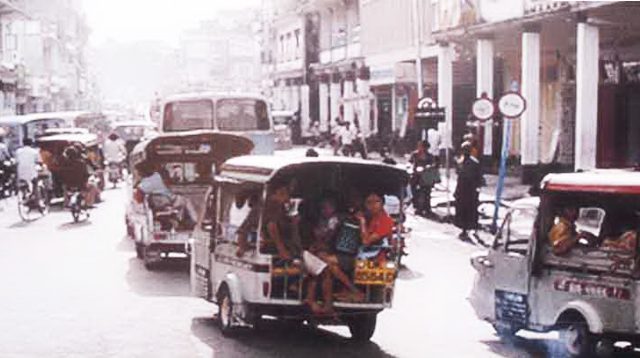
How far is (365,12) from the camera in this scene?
58.3m

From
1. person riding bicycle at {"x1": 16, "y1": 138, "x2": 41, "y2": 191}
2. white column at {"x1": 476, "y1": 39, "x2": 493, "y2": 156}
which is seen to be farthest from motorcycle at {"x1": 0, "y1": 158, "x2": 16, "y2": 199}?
white column at {"x1": 476, "y1": 39, "x2": 493, "y2": 156}

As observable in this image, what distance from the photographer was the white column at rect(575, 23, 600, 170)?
29438 millimetres

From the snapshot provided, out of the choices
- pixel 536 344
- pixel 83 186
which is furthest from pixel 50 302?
pixel 83 186

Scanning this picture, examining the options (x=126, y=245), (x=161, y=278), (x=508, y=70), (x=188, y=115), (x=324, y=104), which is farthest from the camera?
(x=324, y=104)

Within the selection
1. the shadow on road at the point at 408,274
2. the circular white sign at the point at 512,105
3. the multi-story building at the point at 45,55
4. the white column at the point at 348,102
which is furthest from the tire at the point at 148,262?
the multi-story building at the point at 45,55

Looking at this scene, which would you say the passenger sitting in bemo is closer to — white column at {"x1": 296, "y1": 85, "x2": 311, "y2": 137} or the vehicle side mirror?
the vehicle side mirror

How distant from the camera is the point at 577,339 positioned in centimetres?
1086

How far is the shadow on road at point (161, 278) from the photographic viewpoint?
15773mm

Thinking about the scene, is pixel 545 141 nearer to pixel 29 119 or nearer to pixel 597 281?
pixel 29 119

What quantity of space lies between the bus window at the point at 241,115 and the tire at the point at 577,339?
15.2 metres

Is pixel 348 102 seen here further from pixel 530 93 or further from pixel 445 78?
pixel 530 93

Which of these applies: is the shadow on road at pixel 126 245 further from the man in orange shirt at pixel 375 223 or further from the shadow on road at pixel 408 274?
the man in orange shirt at pixel 375 223

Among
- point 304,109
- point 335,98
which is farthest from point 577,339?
point 304,109

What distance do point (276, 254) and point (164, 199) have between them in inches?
277
